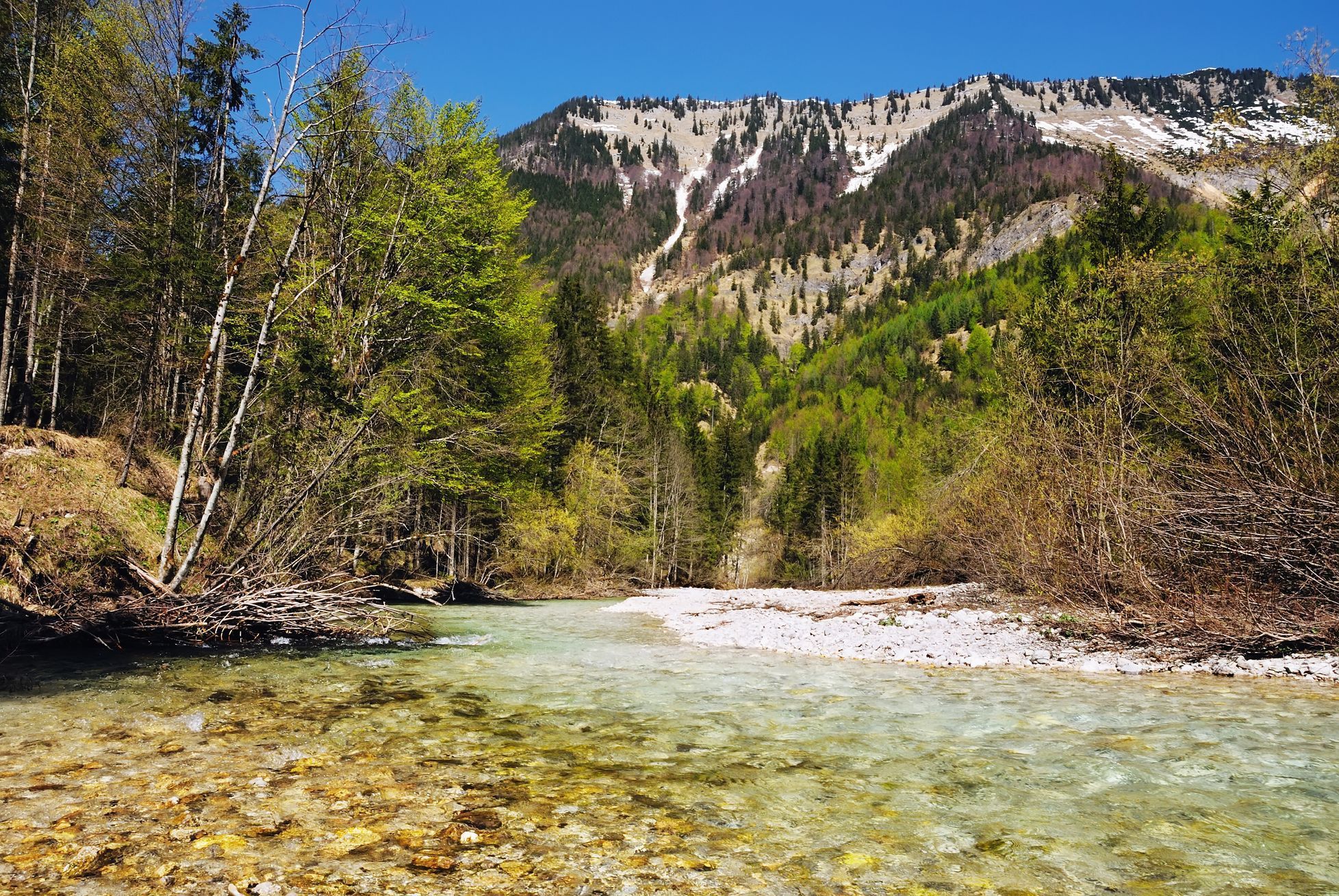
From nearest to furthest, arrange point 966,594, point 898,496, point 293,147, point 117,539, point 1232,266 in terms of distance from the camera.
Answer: point 293,147, point 117,539, point 1232,266, point 966,594, point 898,496

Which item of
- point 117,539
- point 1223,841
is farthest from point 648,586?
point 1223,841

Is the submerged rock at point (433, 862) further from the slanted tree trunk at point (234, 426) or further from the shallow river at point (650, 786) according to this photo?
the slanted tree trunk at point (234, 426)

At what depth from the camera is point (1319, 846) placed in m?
3.68

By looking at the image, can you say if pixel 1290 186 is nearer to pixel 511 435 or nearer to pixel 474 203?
pixel 474 203

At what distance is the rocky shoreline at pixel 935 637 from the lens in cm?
914

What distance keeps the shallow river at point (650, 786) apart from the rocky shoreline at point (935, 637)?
1.20 m

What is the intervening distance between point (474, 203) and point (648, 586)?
84.7ft

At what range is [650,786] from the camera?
458cm

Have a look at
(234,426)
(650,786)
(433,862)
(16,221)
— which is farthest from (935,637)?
(16,221)

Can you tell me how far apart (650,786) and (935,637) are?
29.8 ft

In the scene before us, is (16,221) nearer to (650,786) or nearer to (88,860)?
(88,860)

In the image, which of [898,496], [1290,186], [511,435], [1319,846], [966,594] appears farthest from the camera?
[898,496]

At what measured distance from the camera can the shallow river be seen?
3.26m

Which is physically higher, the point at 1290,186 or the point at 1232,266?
the point at 1290,186
